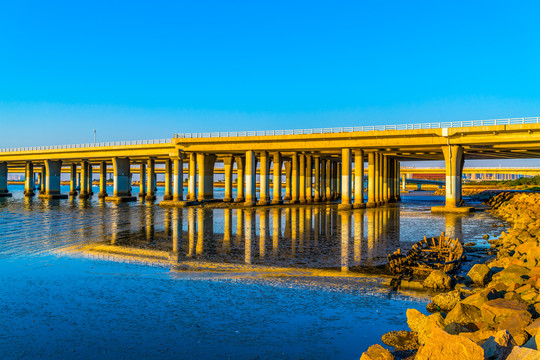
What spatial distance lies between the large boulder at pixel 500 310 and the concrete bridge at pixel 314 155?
1883 inches

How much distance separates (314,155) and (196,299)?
71556 millimetres

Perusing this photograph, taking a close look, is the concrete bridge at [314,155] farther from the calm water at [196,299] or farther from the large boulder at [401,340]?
the large boulder at [401,340]

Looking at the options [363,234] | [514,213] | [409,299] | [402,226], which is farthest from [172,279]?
[514,213]

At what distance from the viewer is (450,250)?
2064 centimetres

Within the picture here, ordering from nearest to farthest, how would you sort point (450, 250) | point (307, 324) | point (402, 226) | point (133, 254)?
point (307, 324), point (450, 250), point (133, 254), point (402, 226)

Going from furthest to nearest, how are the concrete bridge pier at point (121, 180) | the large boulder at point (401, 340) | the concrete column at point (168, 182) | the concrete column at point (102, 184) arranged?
the concrete column at point (102, 184) < the concrete column at point (168, 182) < the concrete bridge pier at point (121, 180) < the large boulder at point (401, 340)

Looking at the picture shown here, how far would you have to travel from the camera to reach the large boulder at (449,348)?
6672 millimetres

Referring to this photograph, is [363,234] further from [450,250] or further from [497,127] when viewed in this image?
[497,127]

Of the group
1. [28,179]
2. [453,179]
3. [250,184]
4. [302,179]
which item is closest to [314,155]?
[302,179]

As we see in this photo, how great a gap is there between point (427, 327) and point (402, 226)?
29942 millimetres

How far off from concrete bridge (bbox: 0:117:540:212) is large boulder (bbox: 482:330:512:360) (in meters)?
51.3

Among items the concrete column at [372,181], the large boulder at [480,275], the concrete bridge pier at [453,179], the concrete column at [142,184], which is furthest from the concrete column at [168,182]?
the large boulder at [480,275]

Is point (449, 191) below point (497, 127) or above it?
below

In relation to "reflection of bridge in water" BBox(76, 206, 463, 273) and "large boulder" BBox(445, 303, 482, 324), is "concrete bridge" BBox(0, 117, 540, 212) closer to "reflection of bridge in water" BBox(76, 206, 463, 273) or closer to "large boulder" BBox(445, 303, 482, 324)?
"reflection of bridge in water" BBox(76, 206, 463, 273)
